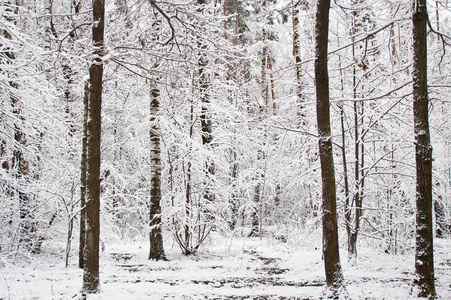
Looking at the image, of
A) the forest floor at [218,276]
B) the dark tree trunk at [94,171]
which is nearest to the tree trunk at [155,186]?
the forest floor at [218,276]

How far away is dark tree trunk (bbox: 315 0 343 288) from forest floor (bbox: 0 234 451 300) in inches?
25.3

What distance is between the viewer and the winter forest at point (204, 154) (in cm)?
512

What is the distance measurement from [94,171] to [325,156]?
368 cm

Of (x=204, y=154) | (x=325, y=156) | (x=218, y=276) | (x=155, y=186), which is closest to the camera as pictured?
(x=325, y=156)

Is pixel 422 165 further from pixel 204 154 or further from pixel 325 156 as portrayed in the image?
pixel 204 154

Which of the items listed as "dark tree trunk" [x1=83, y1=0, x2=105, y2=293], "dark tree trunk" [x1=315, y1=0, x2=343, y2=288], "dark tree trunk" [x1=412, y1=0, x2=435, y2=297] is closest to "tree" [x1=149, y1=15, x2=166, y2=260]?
"dark tree trunk" [x1=83, y1=0, x2=105, y2=293]

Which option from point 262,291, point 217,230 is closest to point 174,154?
point 217,230

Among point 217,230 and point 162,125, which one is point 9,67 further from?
point 217,230

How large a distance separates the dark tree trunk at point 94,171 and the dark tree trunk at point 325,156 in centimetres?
346

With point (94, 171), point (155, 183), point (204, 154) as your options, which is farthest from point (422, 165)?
point (155, 183)

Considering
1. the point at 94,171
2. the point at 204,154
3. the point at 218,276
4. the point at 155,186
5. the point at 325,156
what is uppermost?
the point at 204,154

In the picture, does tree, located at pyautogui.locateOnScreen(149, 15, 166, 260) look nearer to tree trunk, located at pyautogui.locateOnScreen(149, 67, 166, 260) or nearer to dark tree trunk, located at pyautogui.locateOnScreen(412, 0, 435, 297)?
tree trunk, located at pyautogui.locateOnScreen(149, 67, 166, 260)

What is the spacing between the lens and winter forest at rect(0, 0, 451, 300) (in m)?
5.12

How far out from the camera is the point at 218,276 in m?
6.85
